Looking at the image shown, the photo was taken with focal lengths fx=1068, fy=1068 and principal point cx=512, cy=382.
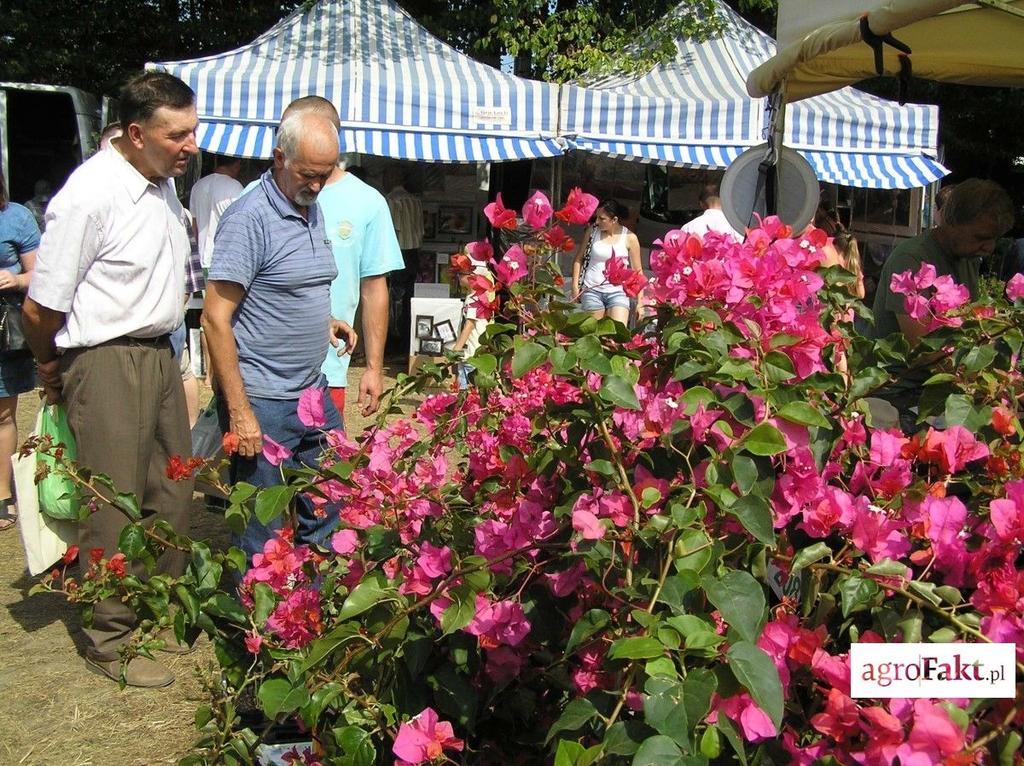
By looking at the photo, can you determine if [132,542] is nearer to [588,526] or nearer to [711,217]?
[588,526]

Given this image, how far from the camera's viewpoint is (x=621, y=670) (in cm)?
120

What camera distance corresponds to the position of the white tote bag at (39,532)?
3766 millimetres

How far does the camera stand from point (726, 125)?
30.5 ft

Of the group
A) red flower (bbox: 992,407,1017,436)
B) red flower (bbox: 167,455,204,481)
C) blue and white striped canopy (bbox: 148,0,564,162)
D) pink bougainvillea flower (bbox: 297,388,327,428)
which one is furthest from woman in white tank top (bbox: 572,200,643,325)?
red flower (bbox: 992,407,1017,436)

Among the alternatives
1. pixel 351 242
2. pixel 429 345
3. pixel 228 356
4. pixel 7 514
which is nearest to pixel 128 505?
pixel 228 356

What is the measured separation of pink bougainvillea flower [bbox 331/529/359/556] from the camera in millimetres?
1710

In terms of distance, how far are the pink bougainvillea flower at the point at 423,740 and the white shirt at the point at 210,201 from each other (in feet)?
18.9

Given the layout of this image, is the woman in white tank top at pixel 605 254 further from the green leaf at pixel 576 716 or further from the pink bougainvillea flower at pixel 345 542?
the green leaf at pixel 576 716

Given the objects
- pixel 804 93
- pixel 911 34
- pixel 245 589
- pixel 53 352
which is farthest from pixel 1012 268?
pixel 245 589

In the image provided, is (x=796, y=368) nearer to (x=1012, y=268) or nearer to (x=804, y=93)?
(x=804, y=93)

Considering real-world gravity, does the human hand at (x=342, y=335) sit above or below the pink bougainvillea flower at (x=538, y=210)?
below

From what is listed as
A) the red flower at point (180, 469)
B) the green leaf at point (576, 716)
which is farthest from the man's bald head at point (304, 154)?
the green leaf at point (576, 716)

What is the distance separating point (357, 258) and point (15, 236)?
5.28 ft

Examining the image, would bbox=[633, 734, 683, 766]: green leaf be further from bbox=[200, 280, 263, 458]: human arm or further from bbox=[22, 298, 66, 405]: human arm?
bbox=[22, 298, 66, 405]: human arm
